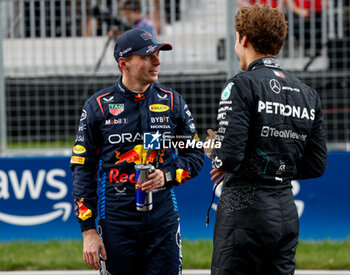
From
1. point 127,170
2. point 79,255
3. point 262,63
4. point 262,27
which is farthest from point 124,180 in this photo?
point 79,255

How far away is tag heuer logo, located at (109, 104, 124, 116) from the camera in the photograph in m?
3.62

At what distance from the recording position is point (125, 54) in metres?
3.67

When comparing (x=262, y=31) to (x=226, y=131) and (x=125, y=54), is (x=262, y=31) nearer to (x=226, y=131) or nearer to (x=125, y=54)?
(x=226, y=131)

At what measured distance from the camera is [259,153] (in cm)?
315

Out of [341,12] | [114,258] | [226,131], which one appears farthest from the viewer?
[341,12]

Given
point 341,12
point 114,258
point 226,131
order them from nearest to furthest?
point 226,131 → point 114,258 → point 341,12

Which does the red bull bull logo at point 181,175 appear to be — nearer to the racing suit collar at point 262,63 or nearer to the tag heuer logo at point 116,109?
the tag heuer logo at point 116,109

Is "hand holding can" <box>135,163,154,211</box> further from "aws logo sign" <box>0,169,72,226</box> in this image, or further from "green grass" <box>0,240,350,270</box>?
"aws logo sign" <box>0,169,72,226</box>

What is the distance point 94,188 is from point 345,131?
412 cm

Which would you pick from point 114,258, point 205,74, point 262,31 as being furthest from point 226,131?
point 205,74

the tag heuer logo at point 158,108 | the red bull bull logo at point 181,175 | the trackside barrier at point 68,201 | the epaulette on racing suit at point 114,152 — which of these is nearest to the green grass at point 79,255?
the trackside barrier at point 68,201

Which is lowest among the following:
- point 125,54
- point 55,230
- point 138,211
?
point 55,230

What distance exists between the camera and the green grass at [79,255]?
5.99 meters

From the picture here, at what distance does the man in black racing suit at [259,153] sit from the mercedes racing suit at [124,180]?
1.56 feet
